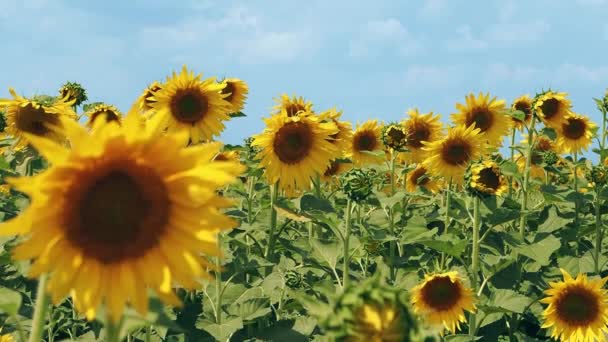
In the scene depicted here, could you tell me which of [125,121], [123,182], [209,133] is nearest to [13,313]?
[123,182]

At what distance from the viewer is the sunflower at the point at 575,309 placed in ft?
17.3

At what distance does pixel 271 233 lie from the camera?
5.71 metres

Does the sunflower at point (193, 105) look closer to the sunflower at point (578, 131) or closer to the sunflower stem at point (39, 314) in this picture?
the sunflower stem at point (39, 314)

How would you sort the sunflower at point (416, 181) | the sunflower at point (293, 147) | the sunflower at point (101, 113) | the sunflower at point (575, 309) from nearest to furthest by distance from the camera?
the sunflower at point (575, 309)
the sunflower at point (293, 147)
the sunflower at point (101, 113)
the sunflower at point (416, 181)

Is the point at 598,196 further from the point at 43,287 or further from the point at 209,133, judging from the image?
the point at 43,287

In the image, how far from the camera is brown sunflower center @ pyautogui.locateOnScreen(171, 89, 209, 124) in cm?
584

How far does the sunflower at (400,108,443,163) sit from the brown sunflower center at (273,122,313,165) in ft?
8.19

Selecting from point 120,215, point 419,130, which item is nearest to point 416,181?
point 419,130

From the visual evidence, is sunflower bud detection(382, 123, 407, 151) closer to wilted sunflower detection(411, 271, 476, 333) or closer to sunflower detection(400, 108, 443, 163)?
sunflower detection(400, 108, 443, 163)

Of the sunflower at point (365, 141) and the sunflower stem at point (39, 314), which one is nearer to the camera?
the sunflower stem at point (39, 314)

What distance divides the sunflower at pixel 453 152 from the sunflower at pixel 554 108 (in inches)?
47.8

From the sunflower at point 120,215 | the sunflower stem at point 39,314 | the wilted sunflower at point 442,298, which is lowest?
the sunflower stem at point 39,314


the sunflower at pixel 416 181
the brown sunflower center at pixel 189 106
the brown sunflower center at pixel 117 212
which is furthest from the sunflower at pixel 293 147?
the brown sunflower center at pixel 117 212

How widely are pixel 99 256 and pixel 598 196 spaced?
6002 mm
